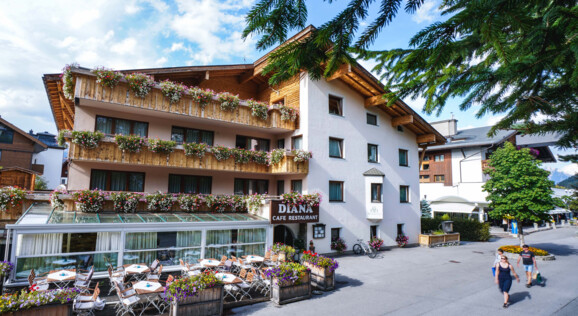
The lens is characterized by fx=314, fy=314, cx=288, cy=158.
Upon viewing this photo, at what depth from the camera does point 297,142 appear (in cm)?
2055

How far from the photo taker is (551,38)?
3619 mm

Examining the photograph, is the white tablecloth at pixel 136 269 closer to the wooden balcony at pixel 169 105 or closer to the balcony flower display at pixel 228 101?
the wooden balcony at pixel 169 105

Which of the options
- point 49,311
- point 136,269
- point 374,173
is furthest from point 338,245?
point 49,311

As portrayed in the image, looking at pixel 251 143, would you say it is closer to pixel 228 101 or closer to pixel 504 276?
pixel 228 101

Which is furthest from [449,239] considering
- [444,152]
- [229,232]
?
[229,232]

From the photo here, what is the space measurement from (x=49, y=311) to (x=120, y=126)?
11.2 metres

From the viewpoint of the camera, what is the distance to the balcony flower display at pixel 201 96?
56.2ft

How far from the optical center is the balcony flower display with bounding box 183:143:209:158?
54.7 ft

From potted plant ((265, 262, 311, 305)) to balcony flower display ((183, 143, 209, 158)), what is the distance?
8228mm

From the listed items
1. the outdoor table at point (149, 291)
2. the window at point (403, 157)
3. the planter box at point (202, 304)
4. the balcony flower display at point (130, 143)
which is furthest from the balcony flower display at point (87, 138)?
the window at point (403, 157)

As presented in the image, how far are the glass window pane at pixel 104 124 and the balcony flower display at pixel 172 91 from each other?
3.33 m

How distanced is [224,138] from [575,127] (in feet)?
56.9

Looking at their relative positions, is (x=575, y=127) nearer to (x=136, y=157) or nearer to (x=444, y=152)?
(x=136, y=157)

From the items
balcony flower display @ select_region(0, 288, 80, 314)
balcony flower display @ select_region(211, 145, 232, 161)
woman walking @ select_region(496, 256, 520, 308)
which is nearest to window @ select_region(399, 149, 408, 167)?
balcony flower display @ select_region(211, 145, 232, 161)
